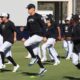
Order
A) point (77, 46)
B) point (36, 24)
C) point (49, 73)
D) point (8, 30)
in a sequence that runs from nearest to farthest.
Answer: point (77, 46) < point (36, 24) < point (49, 73) < point (8, 30)

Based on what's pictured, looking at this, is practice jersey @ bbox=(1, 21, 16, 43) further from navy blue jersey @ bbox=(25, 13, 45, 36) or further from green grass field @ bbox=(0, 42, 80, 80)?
green grass field @ bbox=(0, 42, 80, 80)

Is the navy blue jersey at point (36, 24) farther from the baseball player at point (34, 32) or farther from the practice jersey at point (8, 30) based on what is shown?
the practice jersey at point (8, 30)

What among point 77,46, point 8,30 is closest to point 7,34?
point 8,30

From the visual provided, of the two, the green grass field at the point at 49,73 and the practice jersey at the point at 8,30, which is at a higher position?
the practice jersey at the point at 8,30

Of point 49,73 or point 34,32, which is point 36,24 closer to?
point 34,32

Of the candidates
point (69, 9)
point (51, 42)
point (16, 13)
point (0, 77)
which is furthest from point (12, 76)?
point (69, 9)

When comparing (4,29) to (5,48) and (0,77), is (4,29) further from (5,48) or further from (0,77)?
(0,77)

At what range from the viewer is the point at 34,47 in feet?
47.9

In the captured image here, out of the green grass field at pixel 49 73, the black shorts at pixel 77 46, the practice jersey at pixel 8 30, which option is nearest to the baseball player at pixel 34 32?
the green grass field at pixel 49 73

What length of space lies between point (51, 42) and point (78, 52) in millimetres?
5386

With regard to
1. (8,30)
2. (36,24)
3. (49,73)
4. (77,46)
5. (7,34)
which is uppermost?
(36,24)

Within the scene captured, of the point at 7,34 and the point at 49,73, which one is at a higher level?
the point at 7,34

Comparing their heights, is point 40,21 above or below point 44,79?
above

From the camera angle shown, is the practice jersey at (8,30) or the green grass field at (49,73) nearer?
the green grass field at (49,73)
